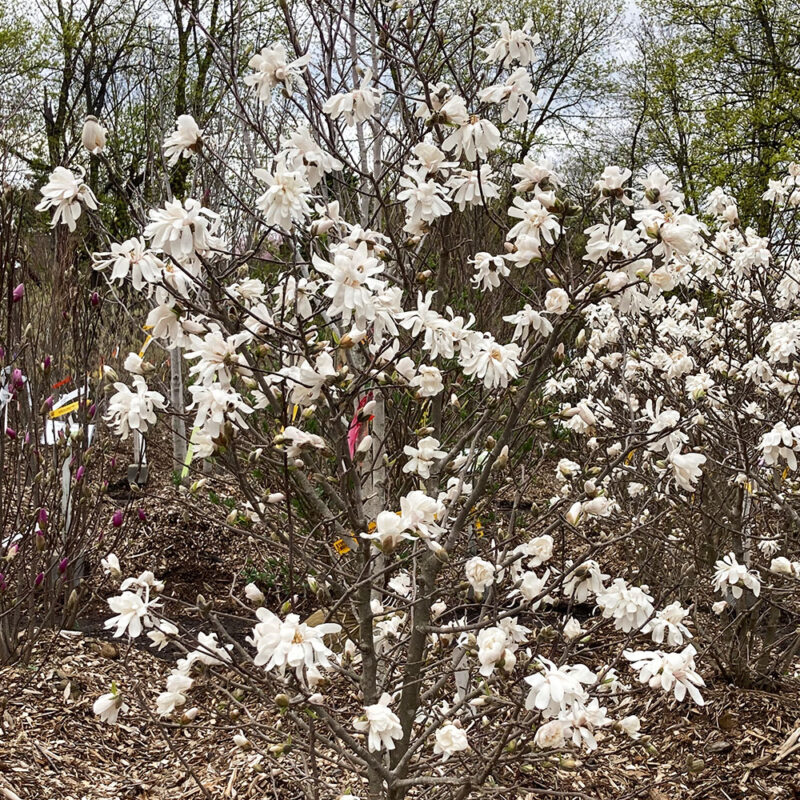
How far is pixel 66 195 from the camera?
1.75 metres

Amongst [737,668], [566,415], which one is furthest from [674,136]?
[566,415]

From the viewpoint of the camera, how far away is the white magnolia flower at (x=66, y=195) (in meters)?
1.75

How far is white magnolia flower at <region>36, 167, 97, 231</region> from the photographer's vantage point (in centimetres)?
175

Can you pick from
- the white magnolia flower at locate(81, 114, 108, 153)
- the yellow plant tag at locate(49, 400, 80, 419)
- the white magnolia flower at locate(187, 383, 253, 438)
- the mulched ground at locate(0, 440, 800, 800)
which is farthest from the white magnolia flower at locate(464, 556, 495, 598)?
the yellow plant tag at locate(49, 400, 80, 419)

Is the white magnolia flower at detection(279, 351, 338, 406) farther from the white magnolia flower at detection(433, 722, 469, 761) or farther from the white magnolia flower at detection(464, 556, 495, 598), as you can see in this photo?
the white magnolia flower at detection(433, 722, 469, 761)

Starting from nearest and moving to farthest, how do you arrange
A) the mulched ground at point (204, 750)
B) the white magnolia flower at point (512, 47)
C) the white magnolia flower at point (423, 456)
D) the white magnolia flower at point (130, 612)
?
the white magnolia flower at point (130, 612), the white magnolia flower at point (423, 456), the white magnolia flower at point (512, 47), the mulched ground at point (204, 750)

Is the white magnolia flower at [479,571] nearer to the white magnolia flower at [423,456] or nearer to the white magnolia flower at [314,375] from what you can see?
the white magnolia flower at [423,456]

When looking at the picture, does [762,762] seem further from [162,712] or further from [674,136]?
[674,136]

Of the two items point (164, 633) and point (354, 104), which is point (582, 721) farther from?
point (354, 104)

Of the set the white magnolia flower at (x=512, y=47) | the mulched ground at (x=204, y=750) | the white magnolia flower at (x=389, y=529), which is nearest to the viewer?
the white magnolia flower at (x=389, y=529)

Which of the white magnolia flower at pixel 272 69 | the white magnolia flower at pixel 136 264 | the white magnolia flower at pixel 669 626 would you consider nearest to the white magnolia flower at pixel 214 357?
the white magnolia flower at pixel 136 264

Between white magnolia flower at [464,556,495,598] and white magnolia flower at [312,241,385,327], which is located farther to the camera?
white magnolia flower at [464,556,495,598]

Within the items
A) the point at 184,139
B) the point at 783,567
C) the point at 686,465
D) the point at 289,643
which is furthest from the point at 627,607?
the point at 184,139

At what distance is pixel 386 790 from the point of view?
2252 millimetres
